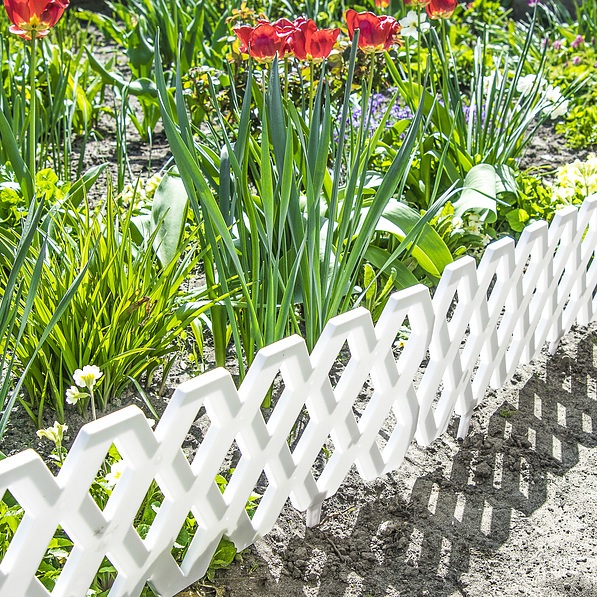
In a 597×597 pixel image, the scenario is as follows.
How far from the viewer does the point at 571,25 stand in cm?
546

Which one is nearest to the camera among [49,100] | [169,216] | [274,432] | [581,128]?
[274,432]

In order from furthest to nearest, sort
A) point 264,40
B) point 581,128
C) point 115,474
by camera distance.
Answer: point 581,128 → point 264,40 → point 115,474

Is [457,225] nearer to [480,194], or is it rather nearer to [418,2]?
[480,194]

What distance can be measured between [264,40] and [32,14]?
22.8 inches

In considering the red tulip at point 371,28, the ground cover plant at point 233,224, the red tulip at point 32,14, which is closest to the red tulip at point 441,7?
the ground cover plant at point 233,224

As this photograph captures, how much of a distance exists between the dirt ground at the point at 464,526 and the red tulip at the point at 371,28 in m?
1.03

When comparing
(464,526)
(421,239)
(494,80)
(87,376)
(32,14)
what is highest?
(32,14)

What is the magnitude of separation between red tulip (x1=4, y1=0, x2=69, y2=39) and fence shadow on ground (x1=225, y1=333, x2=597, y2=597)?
1371 millimetres

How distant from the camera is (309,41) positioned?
1829 millimetres

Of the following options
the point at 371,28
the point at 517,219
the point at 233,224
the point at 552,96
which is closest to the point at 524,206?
the point at 517,219

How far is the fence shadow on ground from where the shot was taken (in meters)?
1.66

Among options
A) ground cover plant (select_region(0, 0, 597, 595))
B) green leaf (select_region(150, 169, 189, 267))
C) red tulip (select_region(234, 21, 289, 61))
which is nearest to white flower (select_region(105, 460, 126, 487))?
ground cover plant (select_region(0, 0, 597, 595))

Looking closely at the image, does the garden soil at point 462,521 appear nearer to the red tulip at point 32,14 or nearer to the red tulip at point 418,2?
the red tulip at point 32,14

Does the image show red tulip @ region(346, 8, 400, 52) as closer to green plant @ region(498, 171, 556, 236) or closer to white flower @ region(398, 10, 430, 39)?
white flower @ region(398, 10, 430, 39)
